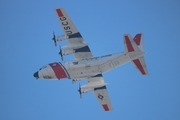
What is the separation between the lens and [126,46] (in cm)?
5388

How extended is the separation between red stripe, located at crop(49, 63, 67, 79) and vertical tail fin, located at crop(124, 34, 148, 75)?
10455 mm

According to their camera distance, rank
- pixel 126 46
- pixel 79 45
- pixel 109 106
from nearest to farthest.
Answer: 1. pixel 126 46
2. pixel 79 45
3. pixel 109 106

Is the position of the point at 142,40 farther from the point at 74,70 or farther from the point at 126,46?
the point at 74,70

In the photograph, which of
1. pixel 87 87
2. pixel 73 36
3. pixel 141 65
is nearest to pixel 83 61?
pixel 73 36

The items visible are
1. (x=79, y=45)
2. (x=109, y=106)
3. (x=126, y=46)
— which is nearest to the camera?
(x=126, y=46)

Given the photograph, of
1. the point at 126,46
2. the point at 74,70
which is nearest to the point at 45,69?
the point at 74,70

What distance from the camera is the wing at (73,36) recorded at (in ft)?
185

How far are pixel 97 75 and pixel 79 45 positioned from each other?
19.5 feet

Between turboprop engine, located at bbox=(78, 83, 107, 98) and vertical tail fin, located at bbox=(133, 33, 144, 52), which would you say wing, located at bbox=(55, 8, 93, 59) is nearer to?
turboprop engine, located at bbox=(78, 83, 107, 98)

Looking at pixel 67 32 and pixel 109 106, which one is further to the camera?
pixel 109 106

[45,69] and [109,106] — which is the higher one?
[45,69]

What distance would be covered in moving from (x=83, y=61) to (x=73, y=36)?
4.09 meters

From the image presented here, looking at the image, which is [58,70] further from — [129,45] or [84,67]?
[129,45]

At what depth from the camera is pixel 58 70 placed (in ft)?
190
